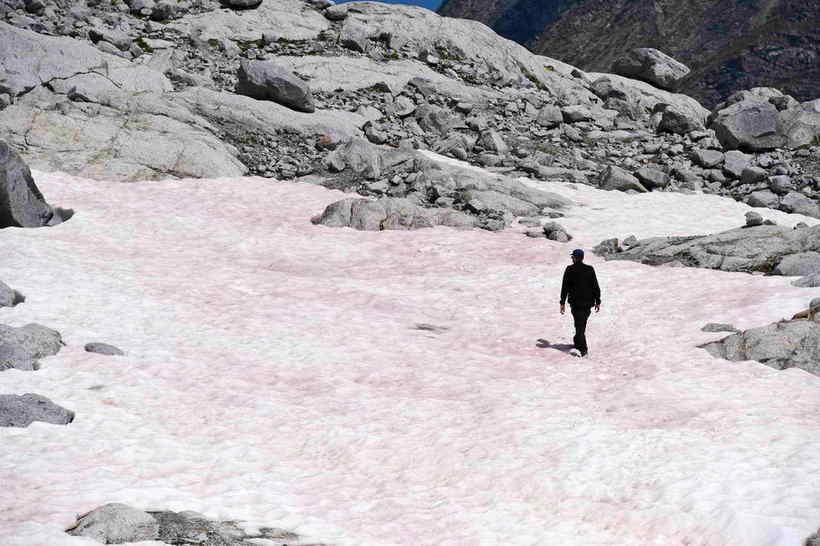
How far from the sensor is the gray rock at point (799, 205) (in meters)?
37.1

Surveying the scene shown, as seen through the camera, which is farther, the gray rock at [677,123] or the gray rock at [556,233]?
the gray rock at [677,123]

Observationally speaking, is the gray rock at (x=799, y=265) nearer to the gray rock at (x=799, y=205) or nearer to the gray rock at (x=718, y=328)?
the gray rock at (x=718, y=328)

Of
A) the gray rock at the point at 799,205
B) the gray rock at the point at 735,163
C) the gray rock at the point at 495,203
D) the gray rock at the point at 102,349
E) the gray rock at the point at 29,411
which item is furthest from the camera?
the gray rock at the point at 735,163

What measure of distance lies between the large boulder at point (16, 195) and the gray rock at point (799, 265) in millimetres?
24210

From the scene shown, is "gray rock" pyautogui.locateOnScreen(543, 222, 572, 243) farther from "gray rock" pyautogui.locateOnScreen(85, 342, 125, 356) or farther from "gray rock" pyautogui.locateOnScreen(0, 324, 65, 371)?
"gray rock" pyautogui.locateOnScreen(0, 324, 65, 371)

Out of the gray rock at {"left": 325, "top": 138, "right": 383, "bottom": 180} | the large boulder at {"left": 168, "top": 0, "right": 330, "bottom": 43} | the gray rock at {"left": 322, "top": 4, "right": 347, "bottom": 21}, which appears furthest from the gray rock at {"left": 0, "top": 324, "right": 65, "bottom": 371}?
the gray rock at {"left": 322, "top": 4, "right": 347, "bottom": 21}

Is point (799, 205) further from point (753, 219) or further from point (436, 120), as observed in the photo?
point (436, 120)

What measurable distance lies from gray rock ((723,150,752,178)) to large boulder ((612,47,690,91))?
83.7 feet

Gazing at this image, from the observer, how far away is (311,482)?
1305 centimetres

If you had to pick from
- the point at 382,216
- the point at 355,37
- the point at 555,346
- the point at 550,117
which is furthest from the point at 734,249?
the point at 355,37

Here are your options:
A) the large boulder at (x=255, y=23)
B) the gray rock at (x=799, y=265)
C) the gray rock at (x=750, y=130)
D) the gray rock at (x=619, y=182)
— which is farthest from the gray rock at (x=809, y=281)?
the large boulder at (x=255, y=23)

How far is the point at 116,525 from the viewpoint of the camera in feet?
34.4

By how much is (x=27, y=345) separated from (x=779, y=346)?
16483mm

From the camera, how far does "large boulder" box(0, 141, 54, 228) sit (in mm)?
25984
